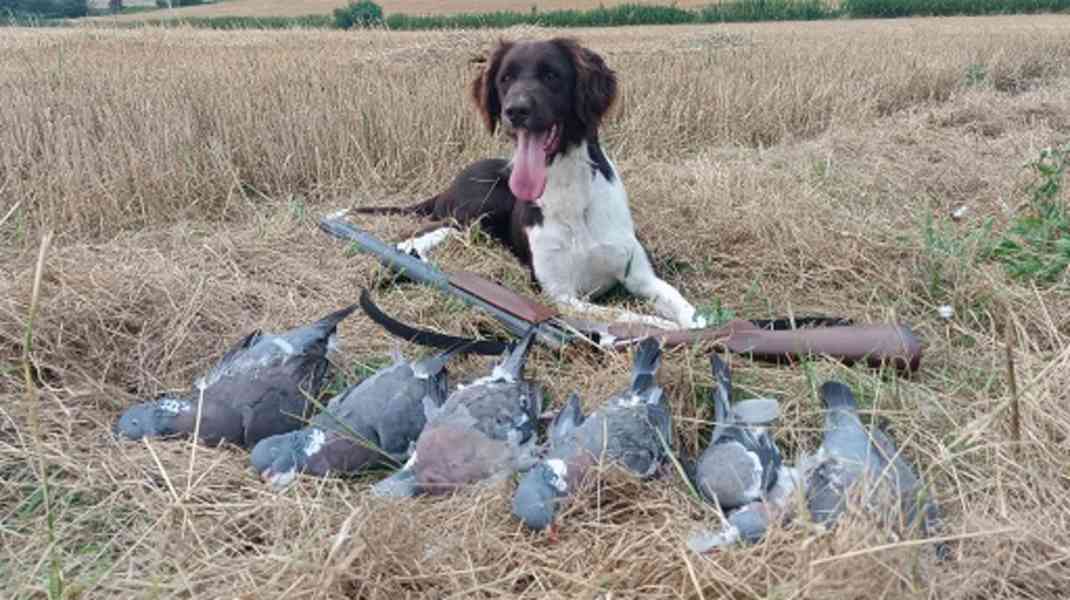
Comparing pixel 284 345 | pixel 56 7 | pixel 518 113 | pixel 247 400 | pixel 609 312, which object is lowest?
pixel 609 312

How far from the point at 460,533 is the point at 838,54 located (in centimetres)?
1007

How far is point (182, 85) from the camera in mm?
6895

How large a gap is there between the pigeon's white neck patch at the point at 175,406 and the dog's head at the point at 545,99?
6.15ft

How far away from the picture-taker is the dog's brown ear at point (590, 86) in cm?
399

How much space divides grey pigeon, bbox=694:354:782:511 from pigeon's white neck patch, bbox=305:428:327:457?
101 cm

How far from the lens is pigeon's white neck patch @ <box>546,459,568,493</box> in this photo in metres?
2.04

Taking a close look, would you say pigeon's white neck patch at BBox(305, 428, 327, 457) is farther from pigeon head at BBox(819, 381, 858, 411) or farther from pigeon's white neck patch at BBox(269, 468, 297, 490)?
pigeon head at BBox(819, 381, 858, 411)

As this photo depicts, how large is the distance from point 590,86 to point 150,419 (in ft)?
8.09

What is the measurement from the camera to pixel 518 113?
373cm

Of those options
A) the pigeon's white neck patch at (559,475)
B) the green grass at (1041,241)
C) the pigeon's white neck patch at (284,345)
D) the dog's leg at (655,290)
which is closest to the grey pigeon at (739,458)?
the pigeon's white neck patch at (559,475)

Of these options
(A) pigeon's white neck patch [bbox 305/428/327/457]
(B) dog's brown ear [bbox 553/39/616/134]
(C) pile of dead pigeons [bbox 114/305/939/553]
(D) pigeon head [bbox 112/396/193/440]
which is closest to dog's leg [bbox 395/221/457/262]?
(B) dog's brown ear [bbox 553/39/616/134]

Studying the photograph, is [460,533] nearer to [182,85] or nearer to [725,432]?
[725,432]

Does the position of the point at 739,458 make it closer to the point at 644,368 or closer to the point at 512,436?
the point at 644,368

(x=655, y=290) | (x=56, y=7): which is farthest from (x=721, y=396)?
(x=56, y=7)
